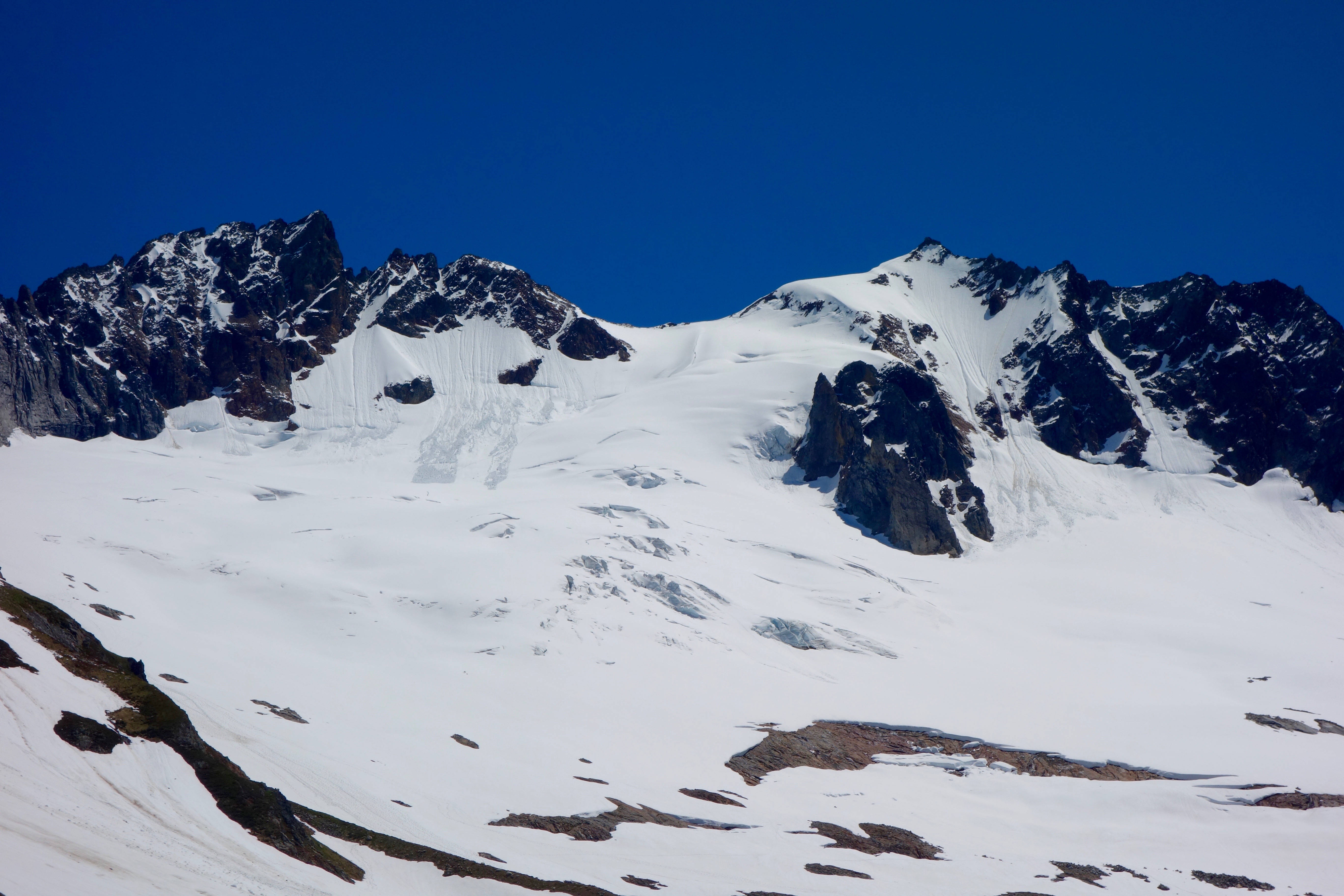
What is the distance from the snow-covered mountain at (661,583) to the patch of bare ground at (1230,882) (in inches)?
10.5

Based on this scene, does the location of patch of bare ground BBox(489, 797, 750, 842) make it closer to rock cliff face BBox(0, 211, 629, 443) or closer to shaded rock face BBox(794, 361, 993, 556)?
shaded rock face BBox(794, 361, 993, 556)

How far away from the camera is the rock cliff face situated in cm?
11369

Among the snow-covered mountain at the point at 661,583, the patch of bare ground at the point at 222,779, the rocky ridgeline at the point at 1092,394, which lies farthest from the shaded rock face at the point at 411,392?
the patch of bare ground at the point at 222,779

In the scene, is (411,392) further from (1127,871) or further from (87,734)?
(87,734)

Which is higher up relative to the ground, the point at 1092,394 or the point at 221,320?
the point at 1092,394

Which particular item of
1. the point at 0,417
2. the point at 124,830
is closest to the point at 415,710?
the point at 124,830

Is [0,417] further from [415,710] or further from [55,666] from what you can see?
[55,666]

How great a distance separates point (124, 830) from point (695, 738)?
33.8 m

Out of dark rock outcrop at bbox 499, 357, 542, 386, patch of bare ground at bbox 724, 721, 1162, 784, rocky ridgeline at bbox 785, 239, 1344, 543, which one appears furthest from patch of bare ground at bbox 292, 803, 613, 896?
dark rock outcrop at bbox 499, 357, 542, 386

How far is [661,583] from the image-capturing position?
2990 inches

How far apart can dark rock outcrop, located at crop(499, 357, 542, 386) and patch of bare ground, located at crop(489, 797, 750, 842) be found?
346 ft

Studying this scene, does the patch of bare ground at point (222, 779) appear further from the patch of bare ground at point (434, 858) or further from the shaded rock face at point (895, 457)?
the shaded rock face at point (895, 457)

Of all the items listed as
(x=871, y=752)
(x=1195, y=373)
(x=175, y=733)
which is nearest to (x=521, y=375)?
(x=871, y=752)

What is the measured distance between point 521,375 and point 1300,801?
363ft
